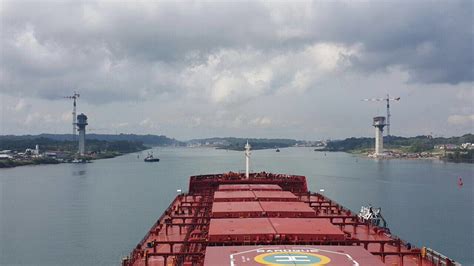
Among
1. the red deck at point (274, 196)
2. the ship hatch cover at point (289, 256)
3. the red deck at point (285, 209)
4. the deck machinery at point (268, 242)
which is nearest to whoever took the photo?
the ship hatch cover at point (289, 256)

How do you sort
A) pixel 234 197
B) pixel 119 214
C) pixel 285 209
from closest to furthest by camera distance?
pixel 285 209 < pixel 234 197 < pixel 119 214

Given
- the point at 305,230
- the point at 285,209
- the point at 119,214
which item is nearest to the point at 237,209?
the point at 285,209

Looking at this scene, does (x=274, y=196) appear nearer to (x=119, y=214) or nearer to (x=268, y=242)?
(x=268, y=242)

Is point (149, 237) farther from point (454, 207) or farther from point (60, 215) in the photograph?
point (454, 207)

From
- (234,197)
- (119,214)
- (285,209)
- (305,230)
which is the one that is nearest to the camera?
(305,230)

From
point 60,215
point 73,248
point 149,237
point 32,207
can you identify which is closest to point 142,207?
point 60,215

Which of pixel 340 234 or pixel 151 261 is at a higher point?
pixel 340 234

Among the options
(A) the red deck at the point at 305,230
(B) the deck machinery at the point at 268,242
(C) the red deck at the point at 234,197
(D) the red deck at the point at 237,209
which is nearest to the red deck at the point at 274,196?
(B) the deck machinery at the point at 268,242

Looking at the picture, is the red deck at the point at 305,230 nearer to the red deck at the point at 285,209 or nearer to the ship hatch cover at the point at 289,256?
the ship hatch cover at the point at 289,256
